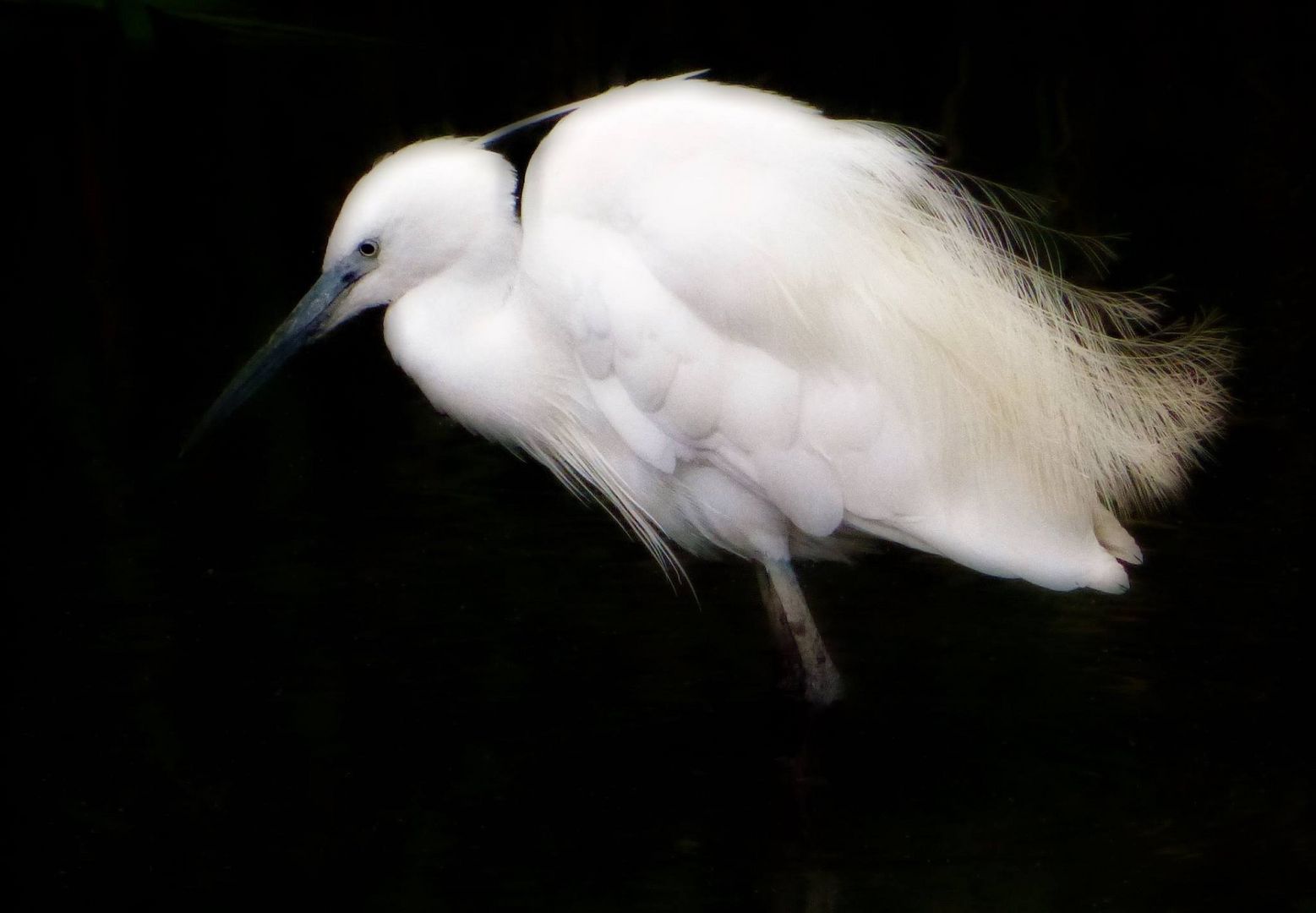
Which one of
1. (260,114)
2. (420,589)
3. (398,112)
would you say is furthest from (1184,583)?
(260,114)

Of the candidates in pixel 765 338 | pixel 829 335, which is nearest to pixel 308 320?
pixel 765 338

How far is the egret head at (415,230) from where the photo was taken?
3.41 metres

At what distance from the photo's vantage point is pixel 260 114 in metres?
10.6

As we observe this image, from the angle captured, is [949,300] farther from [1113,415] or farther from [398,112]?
[398,112]

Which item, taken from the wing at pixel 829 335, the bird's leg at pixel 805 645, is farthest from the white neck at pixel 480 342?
the bird's leg at pixel 805 645

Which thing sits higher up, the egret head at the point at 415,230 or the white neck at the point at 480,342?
the egret head at the point at 415,230

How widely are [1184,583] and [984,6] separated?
8131mm

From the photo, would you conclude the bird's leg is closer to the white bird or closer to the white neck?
the white bird

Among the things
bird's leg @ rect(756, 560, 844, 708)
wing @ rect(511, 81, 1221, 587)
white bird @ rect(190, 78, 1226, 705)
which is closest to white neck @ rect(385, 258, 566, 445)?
white bird @ rect(190, 78, 1226, 705)

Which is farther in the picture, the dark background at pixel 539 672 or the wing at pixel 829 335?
the wing at pixel 829 335

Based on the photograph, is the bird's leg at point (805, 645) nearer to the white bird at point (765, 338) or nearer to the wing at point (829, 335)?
the white bird at point (765, 338)

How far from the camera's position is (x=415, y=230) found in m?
3.42

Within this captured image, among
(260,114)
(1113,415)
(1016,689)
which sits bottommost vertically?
(260,114)

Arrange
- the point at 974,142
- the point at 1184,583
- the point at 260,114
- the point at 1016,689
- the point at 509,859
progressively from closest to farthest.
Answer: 1. the point at 509,859
2. the point at 1016,689
3. the point at 1184,583
4. the point at 974,142
5. the point at 260,114
